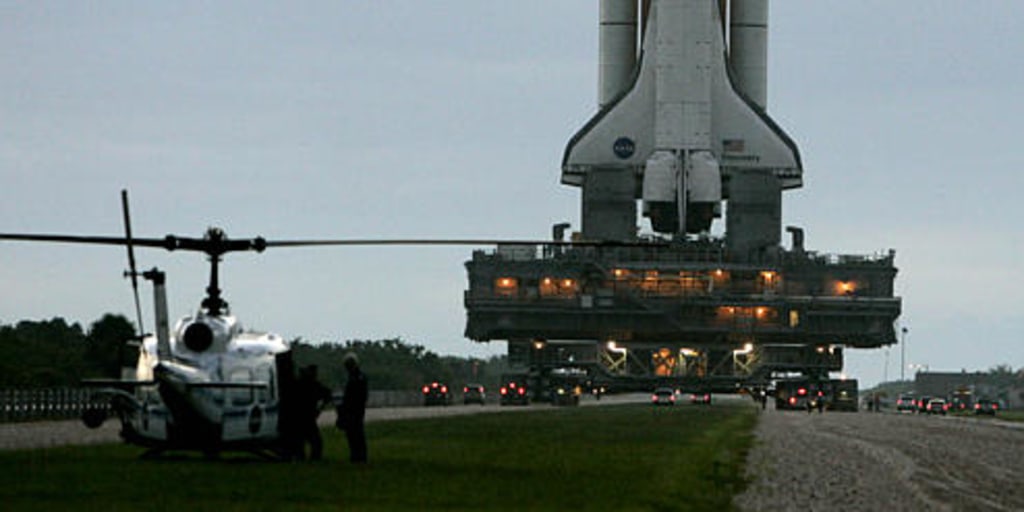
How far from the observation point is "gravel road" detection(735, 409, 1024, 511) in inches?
1177

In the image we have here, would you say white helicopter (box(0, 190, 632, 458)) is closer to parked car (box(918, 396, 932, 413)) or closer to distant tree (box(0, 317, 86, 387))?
distant tree (box(0, 317, 86, 387))

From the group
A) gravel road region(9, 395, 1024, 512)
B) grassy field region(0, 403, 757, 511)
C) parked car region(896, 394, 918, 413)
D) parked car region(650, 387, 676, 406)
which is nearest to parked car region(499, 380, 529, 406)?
parked car region(650, 387, 676, 406)

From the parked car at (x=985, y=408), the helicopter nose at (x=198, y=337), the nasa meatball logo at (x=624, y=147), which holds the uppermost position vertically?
the nasa meatball logo at (x=624, y=147)

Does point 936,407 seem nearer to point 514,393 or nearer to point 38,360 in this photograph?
point 514,393

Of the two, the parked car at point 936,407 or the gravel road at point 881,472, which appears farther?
the parked car at point 936,407

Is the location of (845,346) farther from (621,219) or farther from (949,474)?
(949,474)

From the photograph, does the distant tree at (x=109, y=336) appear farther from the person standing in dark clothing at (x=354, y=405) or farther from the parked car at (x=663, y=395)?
the parked car at (x=663, y=395)

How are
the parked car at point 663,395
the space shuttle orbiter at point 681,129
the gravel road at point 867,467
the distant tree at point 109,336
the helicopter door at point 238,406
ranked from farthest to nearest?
the parked car at point 663,395 → the space shuttle orbiter at point 681,129 → the distant tree at point 109,336 → the helicopter door at point 238,406 → the gravel road at point 867,467

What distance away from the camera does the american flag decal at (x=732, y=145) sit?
127 m

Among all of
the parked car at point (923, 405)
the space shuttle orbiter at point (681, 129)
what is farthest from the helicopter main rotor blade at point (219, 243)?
the parked car at point (923, 405)

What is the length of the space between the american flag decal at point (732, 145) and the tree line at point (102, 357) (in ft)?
87.0

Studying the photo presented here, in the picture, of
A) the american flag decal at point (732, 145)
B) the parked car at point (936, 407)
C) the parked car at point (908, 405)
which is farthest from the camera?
the parked car at point (908, 405)

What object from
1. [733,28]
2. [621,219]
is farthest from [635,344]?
[733,28]

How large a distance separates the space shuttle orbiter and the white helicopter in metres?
89.8
